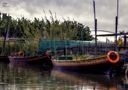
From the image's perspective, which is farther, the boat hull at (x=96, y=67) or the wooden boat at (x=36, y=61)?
the wooden boat at (x=36, y=61)

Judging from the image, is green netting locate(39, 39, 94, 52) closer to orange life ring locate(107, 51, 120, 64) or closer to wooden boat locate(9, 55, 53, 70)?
wooden boat locate(9, 55, 53, 70)

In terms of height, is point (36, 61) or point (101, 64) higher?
point (101, 64)

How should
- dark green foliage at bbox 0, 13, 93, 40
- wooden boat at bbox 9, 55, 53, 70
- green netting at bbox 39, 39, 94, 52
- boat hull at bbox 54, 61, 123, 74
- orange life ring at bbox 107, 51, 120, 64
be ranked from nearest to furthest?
orange life ring at bbox 107, 51, 120, 64 < boat hull at bbox 54, 61, 123, 74 < wooden boat at bbox 9, 55, 53, 70 < green netting at bbox 39, 39, 94, 52 < dark green foliage at bbox 0, 13, 93, 40

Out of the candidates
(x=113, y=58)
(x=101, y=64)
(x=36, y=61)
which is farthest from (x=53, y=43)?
(x=113, y=58)

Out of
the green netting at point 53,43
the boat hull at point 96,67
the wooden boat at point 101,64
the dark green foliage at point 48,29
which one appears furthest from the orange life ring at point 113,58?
the green netting at point 53,43

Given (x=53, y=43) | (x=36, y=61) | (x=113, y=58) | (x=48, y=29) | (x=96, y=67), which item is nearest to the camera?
(x=113, y=58)

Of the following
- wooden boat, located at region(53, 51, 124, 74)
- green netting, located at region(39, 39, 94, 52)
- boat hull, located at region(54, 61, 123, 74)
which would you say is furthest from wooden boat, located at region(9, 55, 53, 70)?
wooden boat, located at region(53, 51, 124, 74)

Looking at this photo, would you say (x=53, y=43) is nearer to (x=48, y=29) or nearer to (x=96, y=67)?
(x=48, y=29)

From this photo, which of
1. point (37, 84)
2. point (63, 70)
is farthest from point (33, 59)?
point (37, 84)

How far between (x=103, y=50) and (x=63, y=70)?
465 centimetres

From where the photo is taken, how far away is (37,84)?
3419cm

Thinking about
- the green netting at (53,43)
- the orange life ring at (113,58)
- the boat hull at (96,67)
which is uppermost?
the green netting at (53,43)

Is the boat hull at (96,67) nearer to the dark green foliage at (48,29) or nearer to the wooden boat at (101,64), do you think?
the wooden boat at (101,64)

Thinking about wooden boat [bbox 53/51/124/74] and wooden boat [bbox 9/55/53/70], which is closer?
wooden boat [bbox 53/51/124/74]
